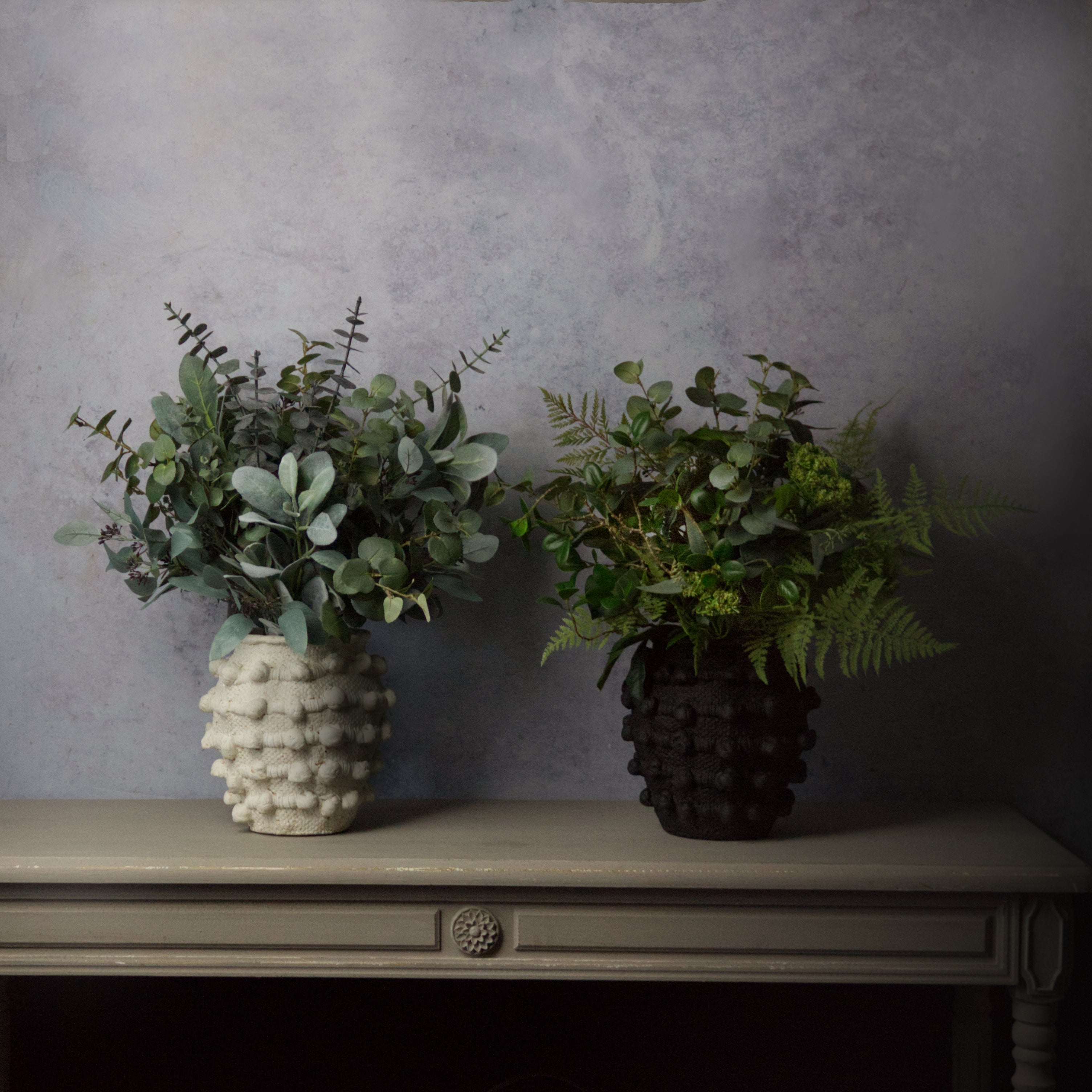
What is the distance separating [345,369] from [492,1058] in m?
1.09

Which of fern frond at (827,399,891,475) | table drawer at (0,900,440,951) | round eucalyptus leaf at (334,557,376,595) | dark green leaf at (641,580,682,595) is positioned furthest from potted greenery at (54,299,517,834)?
fern frond at (827,399,891,475)

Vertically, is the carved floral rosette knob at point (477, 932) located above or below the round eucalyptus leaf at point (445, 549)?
below

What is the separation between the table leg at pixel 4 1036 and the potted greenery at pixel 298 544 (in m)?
0.43

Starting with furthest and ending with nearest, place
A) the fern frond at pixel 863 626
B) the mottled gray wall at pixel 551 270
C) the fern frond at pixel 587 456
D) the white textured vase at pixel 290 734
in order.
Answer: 1. the mottled gray wall at pixel 551 270
2. the fern frond at pixel 587 456
3. the white textured vase at pixel 290 734
4. the fern frond at pixel 863 626

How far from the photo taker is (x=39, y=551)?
4.93 ft

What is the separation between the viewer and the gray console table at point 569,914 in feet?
3.65

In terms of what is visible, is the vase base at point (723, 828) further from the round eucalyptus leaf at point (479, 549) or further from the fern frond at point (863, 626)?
the round eucalyptus leaf at point (479, 549)

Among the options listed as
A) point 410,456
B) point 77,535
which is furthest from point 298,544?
point 77,535

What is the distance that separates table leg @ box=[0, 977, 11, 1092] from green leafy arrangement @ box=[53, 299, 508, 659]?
0.59m

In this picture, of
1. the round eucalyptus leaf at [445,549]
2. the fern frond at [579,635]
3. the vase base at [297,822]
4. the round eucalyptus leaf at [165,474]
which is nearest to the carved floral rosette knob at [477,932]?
the vase base at [297,822]

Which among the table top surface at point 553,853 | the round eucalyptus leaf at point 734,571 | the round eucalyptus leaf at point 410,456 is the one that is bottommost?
the table top surface at point 553,853

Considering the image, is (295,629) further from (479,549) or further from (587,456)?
(587,456)

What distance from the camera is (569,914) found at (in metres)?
1.14

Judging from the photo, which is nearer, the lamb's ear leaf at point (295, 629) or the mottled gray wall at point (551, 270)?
the lamb's ear leaf at point (295, 629)
